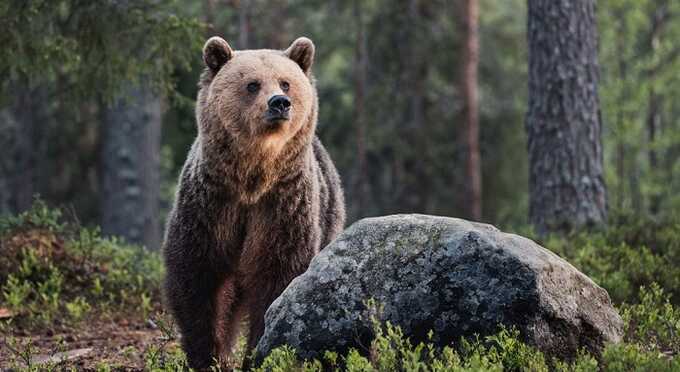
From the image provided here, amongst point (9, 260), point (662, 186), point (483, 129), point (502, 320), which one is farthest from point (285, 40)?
point (502, 320)

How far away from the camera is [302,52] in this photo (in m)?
5.97

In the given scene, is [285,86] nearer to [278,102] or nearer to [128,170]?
[278,102]

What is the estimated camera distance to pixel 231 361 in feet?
19.2

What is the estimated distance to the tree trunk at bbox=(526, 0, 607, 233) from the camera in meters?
9.22

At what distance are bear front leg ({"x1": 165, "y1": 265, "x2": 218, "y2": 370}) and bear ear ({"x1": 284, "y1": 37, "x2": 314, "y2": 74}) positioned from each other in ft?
5.43

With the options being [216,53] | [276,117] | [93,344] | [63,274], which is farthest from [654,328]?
[63,274]

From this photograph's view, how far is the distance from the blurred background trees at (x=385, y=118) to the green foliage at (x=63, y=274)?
16.1 feet

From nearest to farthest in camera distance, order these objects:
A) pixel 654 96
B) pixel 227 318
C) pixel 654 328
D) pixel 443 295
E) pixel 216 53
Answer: pixel 443 295 < pixel 654 328 < pixel 216 53 < pixel 227 318 < pixel 654 96

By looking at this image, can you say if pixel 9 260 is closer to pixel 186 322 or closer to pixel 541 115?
pixel 186 322

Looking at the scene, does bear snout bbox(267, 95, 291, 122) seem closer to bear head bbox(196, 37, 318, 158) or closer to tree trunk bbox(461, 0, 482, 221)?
bear head bbox(196, 37, 318, 158)

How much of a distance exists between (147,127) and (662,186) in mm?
16067

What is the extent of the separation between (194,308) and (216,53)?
5.79 feet

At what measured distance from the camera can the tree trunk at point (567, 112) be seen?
922 cm

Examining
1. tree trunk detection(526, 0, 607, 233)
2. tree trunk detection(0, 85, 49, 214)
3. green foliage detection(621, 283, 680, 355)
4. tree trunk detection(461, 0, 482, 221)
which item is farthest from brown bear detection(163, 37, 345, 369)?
tree trunk detection(461, 0, 482, 221)
